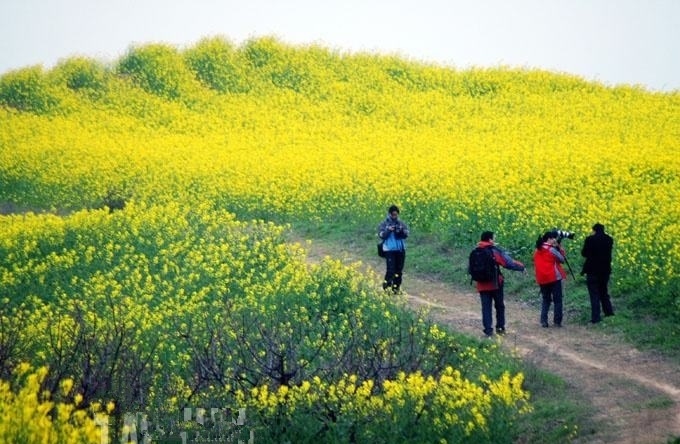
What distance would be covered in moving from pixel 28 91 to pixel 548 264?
32.3 metres

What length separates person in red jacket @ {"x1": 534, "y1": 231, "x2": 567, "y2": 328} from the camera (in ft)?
49.6

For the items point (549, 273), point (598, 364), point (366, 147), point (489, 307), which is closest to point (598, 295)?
point (549, 273)

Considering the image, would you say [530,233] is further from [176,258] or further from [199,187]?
[199,187]

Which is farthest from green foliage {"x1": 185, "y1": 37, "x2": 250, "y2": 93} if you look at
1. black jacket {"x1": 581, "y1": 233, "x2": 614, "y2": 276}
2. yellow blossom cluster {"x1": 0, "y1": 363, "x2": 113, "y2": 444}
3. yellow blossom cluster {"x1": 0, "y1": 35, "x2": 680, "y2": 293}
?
yellow blossom cluster {"x1": 0, "y1": 363, "x2": 113, "y2": 444}

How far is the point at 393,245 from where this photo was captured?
16.8 m

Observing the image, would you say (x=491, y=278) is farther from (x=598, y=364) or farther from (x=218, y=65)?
(x=218, y=65)

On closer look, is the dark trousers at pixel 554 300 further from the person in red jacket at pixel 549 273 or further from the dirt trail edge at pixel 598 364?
the dirt trail edge at pixel 598 364

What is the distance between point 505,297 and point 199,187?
1282 centimetres

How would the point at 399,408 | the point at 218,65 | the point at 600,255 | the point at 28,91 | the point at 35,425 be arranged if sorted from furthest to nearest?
the point at 218,65
the point at 28,91
the point at 600,255
the point at 399,408
the point at 35,425

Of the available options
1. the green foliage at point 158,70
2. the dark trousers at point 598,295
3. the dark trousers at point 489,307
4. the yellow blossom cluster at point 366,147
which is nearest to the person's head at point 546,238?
the dark trousers at point 598,295

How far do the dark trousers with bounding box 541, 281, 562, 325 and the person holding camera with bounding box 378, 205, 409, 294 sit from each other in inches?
105

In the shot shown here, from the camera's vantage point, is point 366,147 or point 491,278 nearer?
point 491,278

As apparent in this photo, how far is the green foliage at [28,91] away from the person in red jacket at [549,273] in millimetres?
29483

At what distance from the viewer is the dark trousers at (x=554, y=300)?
49.6ft
